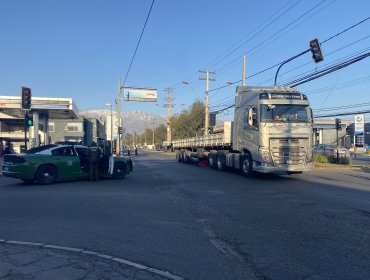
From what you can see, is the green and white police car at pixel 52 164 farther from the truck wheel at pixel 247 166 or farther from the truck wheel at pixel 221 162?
the truck wheel at pixel 221 162

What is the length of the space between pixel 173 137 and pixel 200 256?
2890 inches

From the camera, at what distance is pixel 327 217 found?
28.1 feet

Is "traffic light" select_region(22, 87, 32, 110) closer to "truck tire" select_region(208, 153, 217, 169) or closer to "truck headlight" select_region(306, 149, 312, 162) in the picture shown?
"truck tire" select_region(208, 153, 217, 169)

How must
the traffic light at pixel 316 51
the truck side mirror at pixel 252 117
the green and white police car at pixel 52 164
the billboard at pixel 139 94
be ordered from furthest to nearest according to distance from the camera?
the billboard at pixel 139 94
the traffic light at pixel 316 51
the truck side mirror at pixel 252 117
the green and white police car at pixel 52 164

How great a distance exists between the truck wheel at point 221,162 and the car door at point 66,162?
8.62 m

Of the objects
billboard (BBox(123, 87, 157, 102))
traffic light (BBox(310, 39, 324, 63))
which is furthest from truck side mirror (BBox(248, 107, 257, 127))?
billboard (BBox(123, 87, 157, 102))

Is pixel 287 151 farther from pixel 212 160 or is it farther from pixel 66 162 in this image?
pixel 66 162

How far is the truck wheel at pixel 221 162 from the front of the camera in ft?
70.6

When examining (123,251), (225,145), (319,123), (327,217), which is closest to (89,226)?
(123,251)

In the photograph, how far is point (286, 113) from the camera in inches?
666

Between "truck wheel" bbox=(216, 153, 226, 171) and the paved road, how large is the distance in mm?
8832

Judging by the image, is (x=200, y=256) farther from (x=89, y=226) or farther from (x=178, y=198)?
(x=178, y=198)

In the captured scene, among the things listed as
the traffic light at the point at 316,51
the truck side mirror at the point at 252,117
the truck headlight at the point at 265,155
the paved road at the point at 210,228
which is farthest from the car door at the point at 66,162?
the traffic light at the point at 316,51

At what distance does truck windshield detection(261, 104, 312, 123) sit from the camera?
16.7 meters
